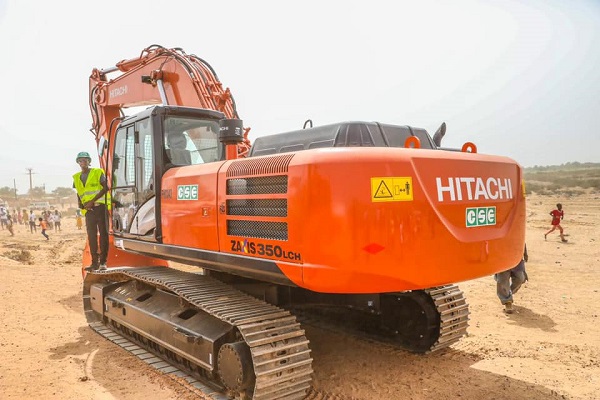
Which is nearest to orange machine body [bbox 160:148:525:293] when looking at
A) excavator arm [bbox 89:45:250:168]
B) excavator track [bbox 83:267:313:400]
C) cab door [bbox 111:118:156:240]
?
excavator track [bbox 83:267:313:400]

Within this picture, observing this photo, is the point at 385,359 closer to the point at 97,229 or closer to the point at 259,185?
the point at 259,185

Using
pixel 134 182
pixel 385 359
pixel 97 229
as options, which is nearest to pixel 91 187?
pixel 97 229

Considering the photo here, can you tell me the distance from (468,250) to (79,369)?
13.8 feet

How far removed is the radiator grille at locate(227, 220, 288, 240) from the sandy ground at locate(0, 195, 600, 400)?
62.5 inches

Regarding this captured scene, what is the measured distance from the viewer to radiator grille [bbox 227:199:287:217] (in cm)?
376

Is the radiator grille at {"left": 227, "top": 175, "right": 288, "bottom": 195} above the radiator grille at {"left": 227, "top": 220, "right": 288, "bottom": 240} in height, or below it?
above

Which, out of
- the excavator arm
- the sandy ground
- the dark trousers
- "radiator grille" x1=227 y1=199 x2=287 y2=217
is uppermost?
the excavator arm

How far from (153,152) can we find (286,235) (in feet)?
7.52

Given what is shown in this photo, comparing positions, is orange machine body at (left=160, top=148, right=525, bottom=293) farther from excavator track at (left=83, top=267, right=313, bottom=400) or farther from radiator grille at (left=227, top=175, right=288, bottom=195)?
excavator track at (left=83, top=267, right=313, bottom=400)

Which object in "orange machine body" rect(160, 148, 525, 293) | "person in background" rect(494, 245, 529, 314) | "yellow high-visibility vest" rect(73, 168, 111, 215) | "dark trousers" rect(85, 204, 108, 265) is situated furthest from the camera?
"person in background" rect(494, 245, 529, 314)

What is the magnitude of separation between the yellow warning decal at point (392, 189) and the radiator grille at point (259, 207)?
72cm

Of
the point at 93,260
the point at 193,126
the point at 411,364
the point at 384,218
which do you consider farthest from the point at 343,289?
the point at 93,260

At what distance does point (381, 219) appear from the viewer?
11.0 ft

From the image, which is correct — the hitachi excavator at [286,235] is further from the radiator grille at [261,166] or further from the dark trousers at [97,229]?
the dark trousers at [97,229]
